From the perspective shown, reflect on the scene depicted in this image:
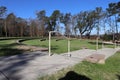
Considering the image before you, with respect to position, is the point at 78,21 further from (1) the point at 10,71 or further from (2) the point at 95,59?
(1) the point at 10,71

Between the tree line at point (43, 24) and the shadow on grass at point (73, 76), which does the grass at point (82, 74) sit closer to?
the shadow on grass at point (73, 76)

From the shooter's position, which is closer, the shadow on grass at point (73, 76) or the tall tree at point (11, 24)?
the shadow on grass at point (73, 76)

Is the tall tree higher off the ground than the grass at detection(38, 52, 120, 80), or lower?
higher

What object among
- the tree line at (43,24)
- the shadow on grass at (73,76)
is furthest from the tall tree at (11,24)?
the shadow on grass at (73,76)

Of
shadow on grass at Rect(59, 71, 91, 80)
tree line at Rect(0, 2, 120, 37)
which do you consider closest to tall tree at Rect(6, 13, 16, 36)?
tree line at Rect(0, 2, 120, 37)

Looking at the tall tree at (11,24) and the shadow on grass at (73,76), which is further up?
the tall tree at (11,24)

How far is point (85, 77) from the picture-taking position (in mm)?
6844

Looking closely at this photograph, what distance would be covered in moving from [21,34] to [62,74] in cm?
5315

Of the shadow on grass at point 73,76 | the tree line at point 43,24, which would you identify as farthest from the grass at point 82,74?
the tree line at point 43,24

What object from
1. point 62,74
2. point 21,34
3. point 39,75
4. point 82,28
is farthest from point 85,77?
point 82,28

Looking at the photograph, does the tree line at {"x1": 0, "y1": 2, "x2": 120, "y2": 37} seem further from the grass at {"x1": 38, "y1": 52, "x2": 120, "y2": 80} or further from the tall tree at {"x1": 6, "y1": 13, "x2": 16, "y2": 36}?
the grass at {"x1": 38, "y1": 52, "x2": 120, "y2": 80}

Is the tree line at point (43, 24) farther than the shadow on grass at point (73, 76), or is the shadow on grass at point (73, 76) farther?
the tree line at point (43, 24)

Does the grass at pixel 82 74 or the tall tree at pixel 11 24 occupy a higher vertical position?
the tall tree at pixel 11 24

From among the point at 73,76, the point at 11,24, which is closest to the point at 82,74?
the point at 73,76
